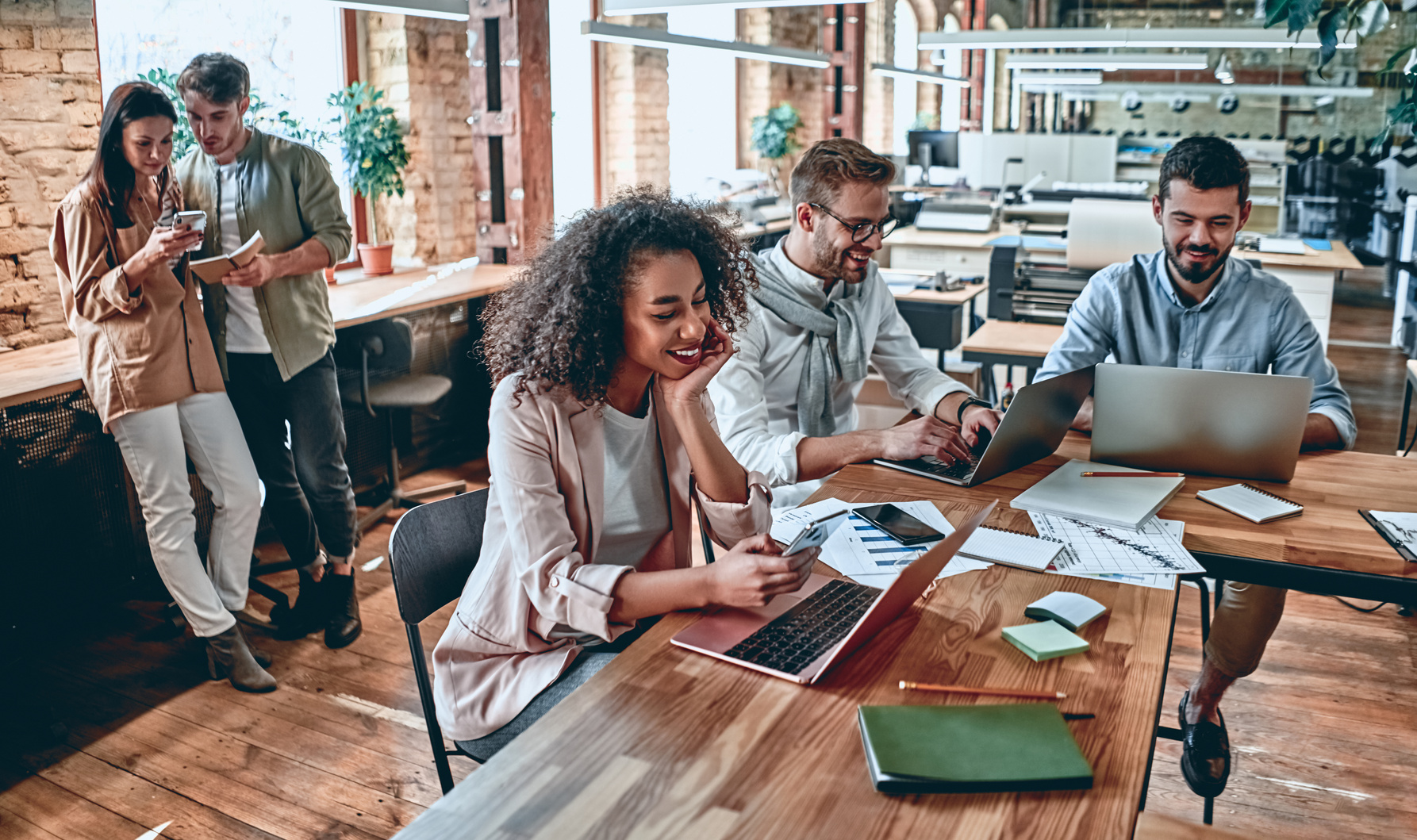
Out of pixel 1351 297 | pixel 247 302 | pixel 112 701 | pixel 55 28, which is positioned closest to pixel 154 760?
pixel 112 701

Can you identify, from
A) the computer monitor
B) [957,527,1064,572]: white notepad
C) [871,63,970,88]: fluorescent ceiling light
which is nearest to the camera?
[957,527,1064,572]: white notepad

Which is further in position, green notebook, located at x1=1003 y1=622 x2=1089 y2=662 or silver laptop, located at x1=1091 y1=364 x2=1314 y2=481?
silver laptop, located at x1=1091 y1=364 x2=1314 y2=481

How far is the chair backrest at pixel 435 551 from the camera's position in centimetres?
173

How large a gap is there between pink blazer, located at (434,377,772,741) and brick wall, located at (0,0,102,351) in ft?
8.13

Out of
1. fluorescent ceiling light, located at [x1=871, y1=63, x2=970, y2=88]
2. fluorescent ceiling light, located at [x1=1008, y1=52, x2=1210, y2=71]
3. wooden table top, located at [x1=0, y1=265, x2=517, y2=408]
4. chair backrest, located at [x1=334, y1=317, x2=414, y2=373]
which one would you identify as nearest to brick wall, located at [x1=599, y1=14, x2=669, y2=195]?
fluorescent ceiling light, located at [x1=871, y1=63, x2=970, y2=88]

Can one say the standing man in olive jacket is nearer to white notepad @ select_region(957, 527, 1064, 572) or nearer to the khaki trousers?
white notepad @ select_region(957, 527, 1064, 572)

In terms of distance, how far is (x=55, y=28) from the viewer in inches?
134

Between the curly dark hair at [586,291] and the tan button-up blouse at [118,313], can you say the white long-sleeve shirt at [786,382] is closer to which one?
the curly dark hair at [586,291]

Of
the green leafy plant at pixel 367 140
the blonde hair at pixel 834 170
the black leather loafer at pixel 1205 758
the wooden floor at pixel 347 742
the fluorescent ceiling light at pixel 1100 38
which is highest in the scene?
the fluorescent ceiling light at pixel 1100 38

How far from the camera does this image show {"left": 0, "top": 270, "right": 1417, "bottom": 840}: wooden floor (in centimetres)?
240

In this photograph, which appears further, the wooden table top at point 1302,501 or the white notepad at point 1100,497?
the white notepad at point 1100,497

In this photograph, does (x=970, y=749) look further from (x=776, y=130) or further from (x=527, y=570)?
(x=776, y=130)

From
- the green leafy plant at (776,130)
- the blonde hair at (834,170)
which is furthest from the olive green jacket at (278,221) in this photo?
the green leafy plant at (776,130)

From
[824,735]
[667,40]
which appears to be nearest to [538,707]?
[824,735]
